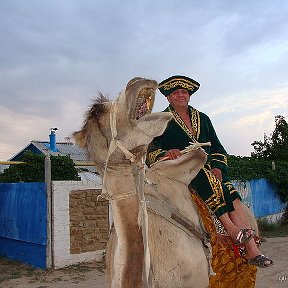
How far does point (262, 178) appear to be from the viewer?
18.1m

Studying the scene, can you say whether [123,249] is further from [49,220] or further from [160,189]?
[49,220]

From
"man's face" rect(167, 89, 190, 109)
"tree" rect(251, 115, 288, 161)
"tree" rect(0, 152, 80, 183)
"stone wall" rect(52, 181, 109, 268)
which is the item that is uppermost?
"tree" rect(251, 115, 288, 161)

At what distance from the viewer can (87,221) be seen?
10.1 meters

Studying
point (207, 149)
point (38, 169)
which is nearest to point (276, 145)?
point (38, 169)

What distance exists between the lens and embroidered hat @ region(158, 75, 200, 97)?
3.53 meters

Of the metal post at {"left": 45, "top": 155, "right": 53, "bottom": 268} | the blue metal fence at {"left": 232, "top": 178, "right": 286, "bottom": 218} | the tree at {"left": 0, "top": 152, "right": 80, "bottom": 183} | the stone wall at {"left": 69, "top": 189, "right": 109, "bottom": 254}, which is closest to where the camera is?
the metal post at {"left": 45, "top": 155, "right": 53, "bottom": 268}

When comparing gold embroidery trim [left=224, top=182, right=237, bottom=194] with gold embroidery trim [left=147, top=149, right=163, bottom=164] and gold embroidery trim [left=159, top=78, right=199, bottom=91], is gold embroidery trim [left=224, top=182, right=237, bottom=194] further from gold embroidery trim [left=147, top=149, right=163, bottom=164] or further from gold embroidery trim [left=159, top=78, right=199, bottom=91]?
gold embroidery trim [left=159, top=78, right=199, bottom=91]

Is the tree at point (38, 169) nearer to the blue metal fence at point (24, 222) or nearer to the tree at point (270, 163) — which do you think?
the blue metal fence at point (24, 222)

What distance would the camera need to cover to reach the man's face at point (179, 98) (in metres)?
3.54

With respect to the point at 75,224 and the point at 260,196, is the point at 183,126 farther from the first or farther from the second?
the point at 260,196

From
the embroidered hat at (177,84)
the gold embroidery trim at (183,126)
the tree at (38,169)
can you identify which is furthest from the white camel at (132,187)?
the tree at (38,169)

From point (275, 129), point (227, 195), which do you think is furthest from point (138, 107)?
point (275, 129)

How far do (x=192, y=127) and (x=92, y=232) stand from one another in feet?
23.3

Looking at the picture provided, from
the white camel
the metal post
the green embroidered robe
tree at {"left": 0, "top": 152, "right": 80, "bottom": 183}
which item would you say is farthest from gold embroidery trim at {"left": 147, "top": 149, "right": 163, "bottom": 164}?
tree at {"left": 0, "top": 152, "right": 80, "bottom": 183}
